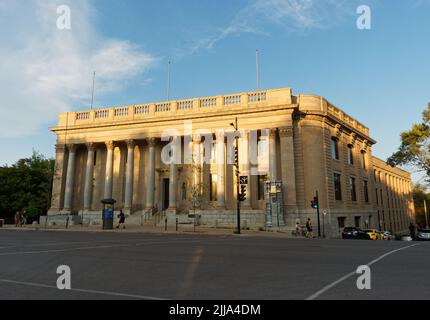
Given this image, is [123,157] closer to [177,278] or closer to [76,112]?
[76,112]

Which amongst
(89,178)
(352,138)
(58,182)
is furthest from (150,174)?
(352,138)

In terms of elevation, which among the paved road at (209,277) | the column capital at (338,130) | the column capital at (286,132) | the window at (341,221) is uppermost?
the column capital at (338,130)

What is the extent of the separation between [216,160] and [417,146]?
2277 cm

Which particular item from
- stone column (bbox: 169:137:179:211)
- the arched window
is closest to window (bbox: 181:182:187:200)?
stone column (bbox: 169:137:179:211)

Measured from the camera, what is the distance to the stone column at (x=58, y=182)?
135 ft

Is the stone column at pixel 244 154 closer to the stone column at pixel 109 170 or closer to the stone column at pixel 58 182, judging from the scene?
the stone column at pixel 109 170

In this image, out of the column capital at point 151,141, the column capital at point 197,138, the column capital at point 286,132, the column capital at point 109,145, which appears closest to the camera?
the column capital at point 286,132

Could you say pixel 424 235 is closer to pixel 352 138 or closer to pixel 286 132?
pixel 286 132

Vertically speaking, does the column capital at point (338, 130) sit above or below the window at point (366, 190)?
above

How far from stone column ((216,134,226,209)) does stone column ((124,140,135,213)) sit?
1120cm

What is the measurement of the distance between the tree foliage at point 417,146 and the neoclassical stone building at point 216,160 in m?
6.67

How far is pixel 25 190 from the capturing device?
4741 cm

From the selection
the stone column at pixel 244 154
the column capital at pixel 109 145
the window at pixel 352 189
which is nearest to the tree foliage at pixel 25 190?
the column capital at pixel 109 145
